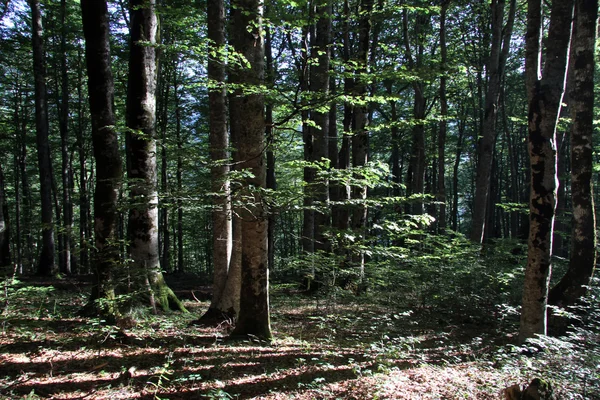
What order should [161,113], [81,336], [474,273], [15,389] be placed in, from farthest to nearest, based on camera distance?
[161,113], [474,273], [81,336], [15,389]

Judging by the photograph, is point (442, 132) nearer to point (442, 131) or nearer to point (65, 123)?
point (442, 131)

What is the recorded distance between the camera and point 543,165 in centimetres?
593

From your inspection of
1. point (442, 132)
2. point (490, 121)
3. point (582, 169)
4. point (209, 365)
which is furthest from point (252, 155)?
point (442, 132)

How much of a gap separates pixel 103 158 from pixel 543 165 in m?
7.12

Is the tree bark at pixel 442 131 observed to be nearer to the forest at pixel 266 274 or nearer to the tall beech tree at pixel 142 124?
the forest at pixel 266 274

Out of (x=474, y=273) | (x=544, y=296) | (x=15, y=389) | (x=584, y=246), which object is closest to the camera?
(x=15, y=389)

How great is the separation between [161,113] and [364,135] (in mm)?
12196

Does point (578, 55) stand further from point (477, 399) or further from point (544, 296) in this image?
point (477, 399)

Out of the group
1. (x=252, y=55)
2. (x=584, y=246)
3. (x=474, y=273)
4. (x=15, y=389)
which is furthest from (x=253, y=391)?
(x=584, y=246)

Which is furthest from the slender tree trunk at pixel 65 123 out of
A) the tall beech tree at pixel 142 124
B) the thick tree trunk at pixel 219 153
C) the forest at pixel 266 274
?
the thick tree trunk at pixel 219 153

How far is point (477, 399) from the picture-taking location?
4.05m

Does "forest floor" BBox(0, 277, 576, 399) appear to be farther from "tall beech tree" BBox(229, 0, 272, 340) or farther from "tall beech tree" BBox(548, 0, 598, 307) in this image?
"tall beech tree" BBox(548, 0, 598, 307)

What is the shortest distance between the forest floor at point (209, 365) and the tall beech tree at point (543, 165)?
1.20 m

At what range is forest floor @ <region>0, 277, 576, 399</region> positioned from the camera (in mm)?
3895
